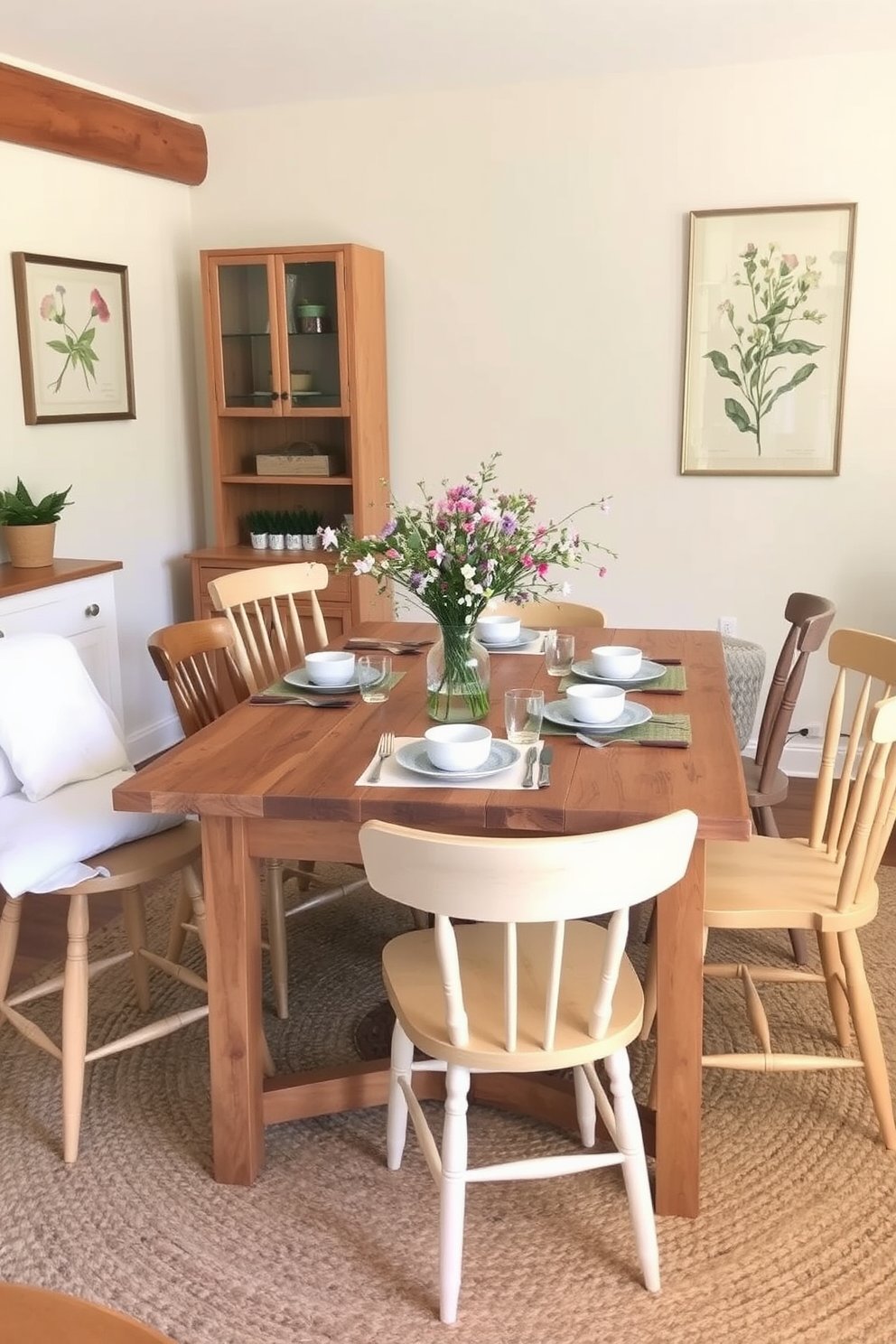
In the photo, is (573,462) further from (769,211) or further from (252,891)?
(252,891)

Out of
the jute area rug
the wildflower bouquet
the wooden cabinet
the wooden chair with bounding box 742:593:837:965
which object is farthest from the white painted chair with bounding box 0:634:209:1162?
the wooden cabinet

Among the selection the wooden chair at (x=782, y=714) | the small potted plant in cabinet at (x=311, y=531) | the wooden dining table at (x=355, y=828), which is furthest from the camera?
the small potted plant in cabinet at (x=311, y=531)

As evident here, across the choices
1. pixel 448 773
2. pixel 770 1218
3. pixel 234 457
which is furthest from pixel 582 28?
pixel 770 1218

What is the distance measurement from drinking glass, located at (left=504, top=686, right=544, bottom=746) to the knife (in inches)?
1.6

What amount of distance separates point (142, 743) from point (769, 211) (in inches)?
120

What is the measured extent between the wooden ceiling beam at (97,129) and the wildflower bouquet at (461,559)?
2.35 meters

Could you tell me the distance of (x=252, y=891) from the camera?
2066mm

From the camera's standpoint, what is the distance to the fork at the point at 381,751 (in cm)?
200

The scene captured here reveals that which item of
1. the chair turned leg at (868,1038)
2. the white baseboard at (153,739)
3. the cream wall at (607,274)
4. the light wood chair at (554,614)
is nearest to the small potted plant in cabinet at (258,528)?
the cream wall at (607,274)

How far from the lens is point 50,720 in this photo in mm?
2527

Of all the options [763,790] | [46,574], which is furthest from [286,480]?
[763,790]

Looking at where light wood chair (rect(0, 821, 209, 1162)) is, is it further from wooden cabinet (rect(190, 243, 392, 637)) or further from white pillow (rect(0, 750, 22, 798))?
wooden cabinet (rect(190, 243, 392, 637))

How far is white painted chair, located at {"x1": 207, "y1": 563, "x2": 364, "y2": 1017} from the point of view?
2715 mm

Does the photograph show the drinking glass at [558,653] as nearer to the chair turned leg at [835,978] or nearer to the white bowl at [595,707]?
the white bowl at [595,707]
